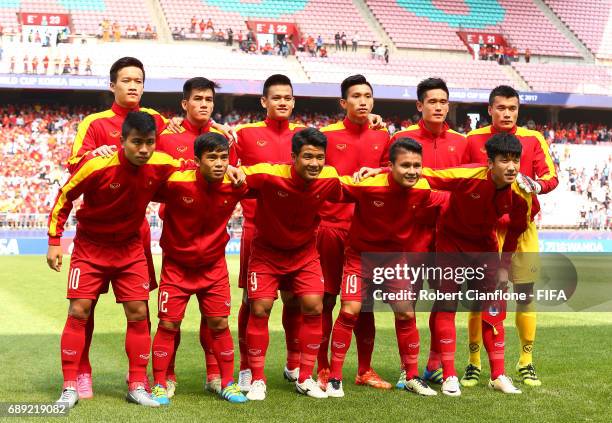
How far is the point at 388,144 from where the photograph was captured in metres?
7.64

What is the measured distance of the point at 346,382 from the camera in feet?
24.4

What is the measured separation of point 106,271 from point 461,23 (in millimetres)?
39481

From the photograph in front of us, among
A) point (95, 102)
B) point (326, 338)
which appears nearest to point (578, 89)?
point (95, 102)

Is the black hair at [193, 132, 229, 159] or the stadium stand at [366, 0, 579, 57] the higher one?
the stadium stand at [366, 0, 579, 57]

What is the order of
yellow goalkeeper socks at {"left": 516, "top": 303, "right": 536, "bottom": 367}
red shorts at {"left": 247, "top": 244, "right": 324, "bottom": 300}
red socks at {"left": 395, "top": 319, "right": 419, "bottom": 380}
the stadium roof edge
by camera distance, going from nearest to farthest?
red shorts at {"left": 247, "top": 244, "right": 324, "bottom": 300}
red socks at {"left": 395, "top": 319, "right": 419, "bottom": 380}
yellow goalkeeper socks at {"left": 516, "top": 303, "right": 536, "bottom": 367}
the stadium roof edge

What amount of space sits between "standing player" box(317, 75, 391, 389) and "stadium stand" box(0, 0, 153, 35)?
32.0 m

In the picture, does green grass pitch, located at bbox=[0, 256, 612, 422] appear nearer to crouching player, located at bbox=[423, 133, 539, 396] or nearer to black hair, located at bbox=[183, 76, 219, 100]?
crouching player, located at bbox=[423, 133, 539, 396]

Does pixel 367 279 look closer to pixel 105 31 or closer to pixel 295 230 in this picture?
pixel 295 230

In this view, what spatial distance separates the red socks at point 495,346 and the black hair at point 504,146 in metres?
1.45

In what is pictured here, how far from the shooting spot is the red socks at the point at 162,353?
6594 millimetres

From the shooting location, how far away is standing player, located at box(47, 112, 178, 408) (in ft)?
20.8

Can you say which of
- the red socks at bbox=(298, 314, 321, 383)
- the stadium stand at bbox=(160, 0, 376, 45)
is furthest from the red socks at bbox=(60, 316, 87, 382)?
the stadium stand at bbox=(160, 0, 376, 45)

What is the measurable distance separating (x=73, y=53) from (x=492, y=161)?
1221 inches

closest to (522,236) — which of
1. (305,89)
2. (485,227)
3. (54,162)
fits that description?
(485,227)
